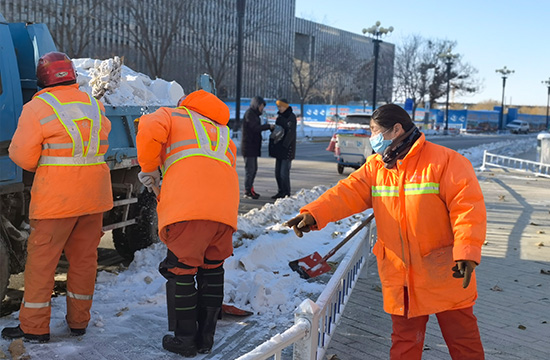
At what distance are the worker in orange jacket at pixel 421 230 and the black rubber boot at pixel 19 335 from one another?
6.69ft

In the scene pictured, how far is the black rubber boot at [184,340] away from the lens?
13.7 feet

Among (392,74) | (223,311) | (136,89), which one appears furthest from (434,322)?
(392,74)

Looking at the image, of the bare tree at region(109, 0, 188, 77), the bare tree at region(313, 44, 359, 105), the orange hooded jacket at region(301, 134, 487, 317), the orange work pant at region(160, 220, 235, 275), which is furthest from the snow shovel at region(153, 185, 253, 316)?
the bare tree at region(313, 44, 359, 105)

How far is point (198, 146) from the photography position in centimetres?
414

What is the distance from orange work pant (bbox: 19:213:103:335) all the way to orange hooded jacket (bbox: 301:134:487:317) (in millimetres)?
2203

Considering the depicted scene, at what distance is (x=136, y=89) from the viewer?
277 inches

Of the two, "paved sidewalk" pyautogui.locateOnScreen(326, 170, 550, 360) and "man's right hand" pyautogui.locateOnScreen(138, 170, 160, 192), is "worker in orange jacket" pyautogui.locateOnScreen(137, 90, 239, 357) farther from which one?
"paved sidewalk" pyautogui.locateOnScreen(326, 170, 550, 360)

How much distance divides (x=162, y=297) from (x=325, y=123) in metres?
47.3

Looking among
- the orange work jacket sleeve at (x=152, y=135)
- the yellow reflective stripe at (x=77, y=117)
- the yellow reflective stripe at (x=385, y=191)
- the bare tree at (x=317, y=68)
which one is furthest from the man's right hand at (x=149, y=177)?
the bare tree at (x=317, y=68)

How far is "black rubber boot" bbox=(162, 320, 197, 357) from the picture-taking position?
13.7ft

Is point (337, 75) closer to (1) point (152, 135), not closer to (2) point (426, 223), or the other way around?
(1) point (152, 135)

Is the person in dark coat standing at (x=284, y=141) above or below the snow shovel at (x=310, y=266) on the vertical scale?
above

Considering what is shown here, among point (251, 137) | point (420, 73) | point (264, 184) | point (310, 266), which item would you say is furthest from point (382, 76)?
point (310, 266)

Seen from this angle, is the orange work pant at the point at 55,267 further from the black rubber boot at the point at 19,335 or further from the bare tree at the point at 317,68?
the bare tree at the point at 317,68
